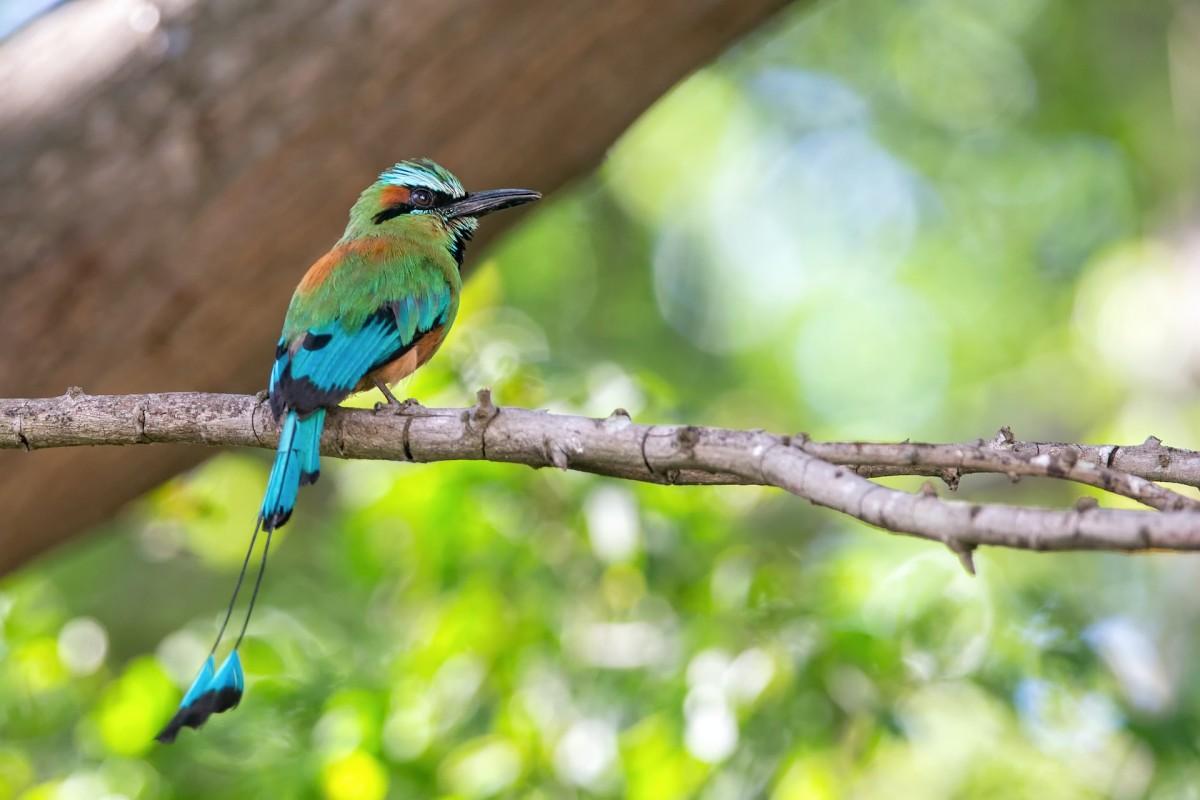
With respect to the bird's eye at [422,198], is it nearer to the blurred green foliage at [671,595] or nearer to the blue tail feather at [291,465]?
the blurred green foliage at [671,595]

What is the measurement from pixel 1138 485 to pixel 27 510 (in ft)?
12.6

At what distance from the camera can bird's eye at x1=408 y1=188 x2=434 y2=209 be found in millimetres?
4594

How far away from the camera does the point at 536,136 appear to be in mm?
4598

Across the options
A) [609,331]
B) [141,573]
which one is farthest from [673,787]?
[609,331]

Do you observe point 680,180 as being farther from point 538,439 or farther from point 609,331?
point 538,439

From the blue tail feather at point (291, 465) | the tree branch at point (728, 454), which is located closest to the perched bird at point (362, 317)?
the blue tail feather at point (291, 465)

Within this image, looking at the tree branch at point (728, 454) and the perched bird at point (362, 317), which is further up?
the perched bird at point (362, 317)

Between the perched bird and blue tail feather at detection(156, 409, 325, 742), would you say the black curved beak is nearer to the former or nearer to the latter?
the perched bird

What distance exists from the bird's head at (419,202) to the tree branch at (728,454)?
4.41 feet

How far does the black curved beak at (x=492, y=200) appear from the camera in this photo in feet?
14.6

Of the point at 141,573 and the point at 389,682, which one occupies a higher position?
the point at 141,573

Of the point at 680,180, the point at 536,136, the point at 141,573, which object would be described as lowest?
the point at 536,136

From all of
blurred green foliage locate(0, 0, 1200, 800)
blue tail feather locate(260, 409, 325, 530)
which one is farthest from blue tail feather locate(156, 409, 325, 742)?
blurred green foliage locate(0, 0, 1200, 800)

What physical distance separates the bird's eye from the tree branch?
1441 mm
